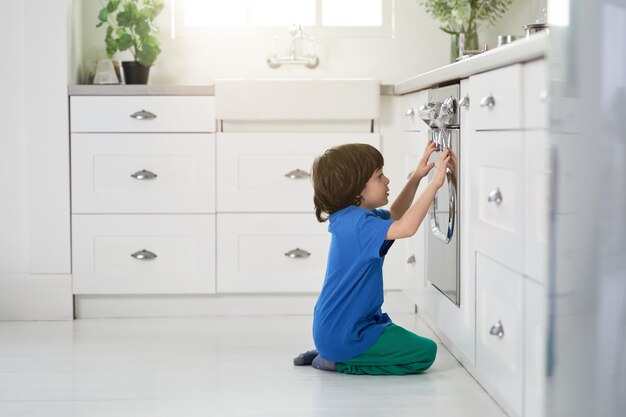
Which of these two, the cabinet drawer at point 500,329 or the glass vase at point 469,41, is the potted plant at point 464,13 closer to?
the glass vase at point 469,41

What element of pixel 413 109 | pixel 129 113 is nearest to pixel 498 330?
pixel 413 109

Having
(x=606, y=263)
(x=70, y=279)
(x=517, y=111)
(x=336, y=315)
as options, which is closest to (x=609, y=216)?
(x=606, y=263)

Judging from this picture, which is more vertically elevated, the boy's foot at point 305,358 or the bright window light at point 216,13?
the bright window light at point 216,13

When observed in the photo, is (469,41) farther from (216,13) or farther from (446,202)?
(446,202)

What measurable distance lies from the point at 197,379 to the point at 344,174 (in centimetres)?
68

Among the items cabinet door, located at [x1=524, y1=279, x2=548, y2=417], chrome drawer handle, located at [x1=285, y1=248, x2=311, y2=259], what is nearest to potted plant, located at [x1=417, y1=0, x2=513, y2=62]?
chrome drawer handle, located at [x1=285, y1=248, x2=311, y2=259]

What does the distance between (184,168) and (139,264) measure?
1.28ft

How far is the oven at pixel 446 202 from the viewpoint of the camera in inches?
87.2

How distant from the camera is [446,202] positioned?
7.57 feet

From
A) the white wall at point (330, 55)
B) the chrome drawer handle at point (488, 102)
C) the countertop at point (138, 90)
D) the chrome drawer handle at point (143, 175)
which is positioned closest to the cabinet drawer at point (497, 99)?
the chrome drawer handle at point (488, 102)

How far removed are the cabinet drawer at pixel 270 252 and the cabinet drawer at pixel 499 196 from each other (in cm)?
125

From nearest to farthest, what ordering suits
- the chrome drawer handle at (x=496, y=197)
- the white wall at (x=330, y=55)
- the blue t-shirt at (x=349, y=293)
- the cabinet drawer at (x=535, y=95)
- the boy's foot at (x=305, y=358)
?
1. the cabinet drawer at (x=535, y=95)
2. the chrome drawer handle at (x=496, y=197)
3. the blue t-shirt at (x=349, y=293)
4. the boy's foot at (x=305, y=358)
5. the white wall at (x=330, y=55)

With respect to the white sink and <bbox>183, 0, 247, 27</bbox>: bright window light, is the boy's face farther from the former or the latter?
<bbox>183, 0, 247, 27</bbox>: bright window light

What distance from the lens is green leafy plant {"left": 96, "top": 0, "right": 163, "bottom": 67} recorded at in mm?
3340
